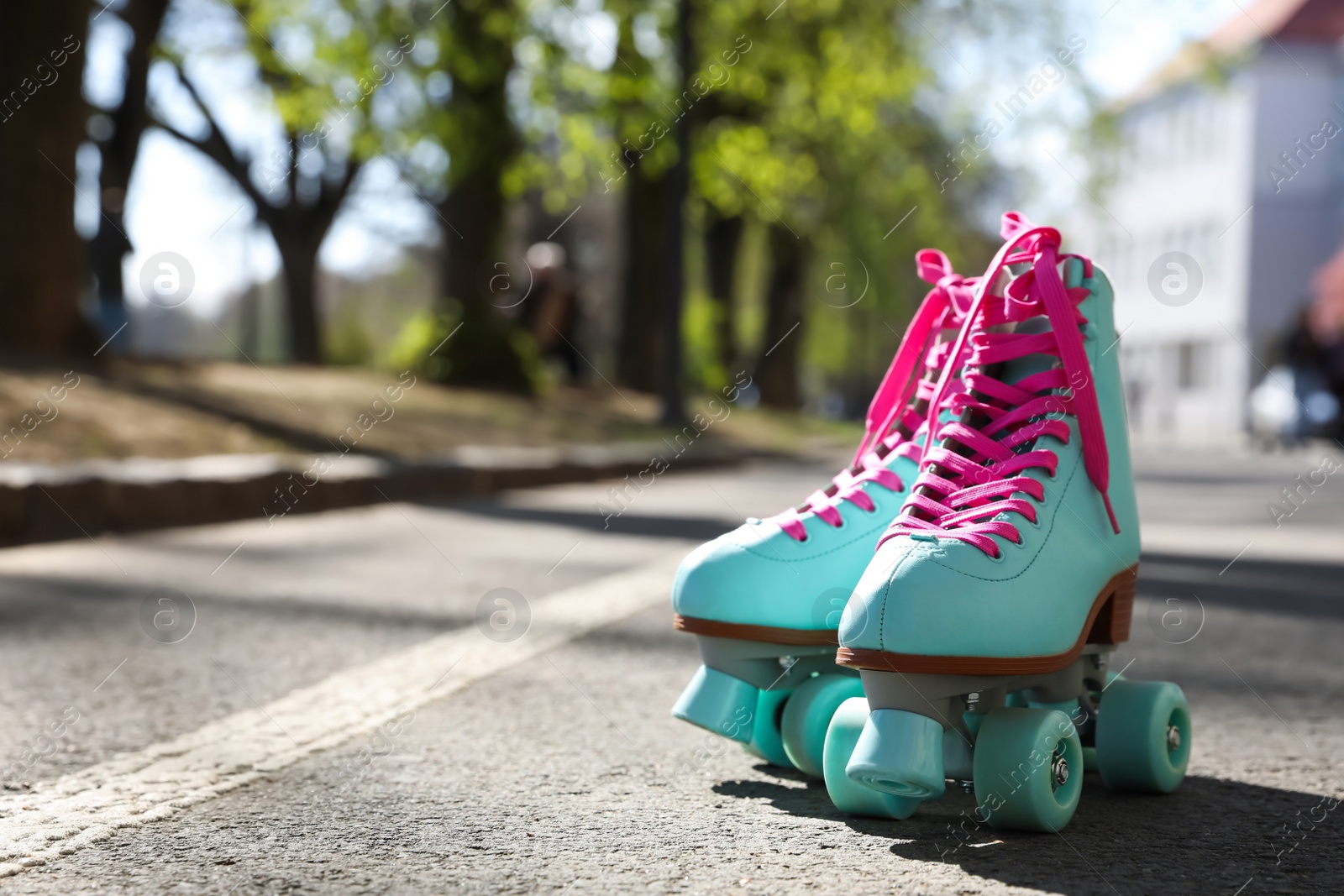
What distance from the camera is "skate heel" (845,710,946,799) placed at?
88.6 inches

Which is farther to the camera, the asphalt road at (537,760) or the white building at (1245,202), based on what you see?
the white building at (1245,202)

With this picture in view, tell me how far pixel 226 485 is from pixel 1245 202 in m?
46.2

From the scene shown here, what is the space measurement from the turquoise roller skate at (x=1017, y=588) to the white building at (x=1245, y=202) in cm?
4187

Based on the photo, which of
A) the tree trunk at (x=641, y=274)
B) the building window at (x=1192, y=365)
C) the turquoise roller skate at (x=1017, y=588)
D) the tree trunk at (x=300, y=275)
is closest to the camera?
the turquoise roller skate at (x=1017, y=588)

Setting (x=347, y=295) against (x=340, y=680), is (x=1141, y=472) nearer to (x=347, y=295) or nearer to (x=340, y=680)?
(x=340, y=680)

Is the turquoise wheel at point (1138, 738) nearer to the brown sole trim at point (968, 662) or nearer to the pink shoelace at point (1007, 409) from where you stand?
the brown sole trim at point (968, 662)

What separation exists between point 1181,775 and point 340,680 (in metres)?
2.05

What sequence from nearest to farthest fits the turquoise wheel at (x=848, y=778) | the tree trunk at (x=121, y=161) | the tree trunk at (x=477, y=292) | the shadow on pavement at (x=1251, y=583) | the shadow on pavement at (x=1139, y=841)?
the shadow on pavement at (x=1139, y=841) → the turquoise wheel at (x=848, y=778) → the shadow on pavement at (x=1251, y=583) → the tree trunk at (x=477, y=292) → the tree trunk at (x=121, y=161)

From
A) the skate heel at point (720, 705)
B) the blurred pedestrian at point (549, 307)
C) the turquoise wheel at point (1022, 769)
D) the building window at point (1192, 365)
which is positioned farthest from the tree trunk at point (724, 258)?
the building window at point (1192, 365)

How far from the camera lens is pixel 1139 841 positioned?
7.98 ft

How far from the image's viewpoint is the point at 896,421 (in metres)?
3.01

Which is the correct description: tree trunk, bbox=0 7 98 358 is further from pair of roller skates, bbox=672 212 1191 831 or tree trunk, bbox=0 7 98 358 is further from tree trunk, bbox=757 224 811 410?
tree trunk, bbox=757 224 811 410

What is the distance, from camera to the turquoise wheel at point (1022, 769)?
7.73 ft

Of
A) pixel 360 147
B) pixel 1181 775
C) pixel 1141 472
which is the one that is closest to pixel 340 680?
pixel 1181 775
